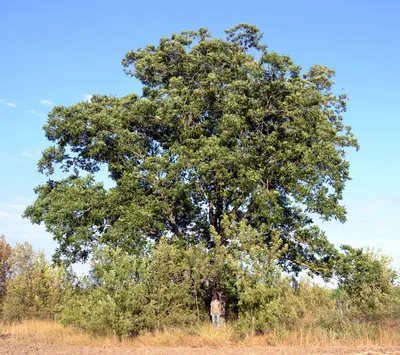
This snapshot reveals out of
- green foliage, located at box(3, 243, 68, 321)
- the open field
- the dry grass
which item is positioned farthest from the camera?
green foliage, located at box(3, 243, 68, 321)

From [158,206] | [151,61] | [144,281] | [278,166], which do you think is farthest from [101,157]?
[278,166]

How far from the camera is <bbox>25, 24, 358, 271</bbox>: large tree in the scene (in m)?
17.2

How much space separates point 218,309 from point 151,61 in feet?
37.6

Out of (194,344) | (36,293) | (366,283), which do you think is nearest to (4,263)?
(36,293)

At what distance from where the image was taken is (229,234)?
53.2 feet

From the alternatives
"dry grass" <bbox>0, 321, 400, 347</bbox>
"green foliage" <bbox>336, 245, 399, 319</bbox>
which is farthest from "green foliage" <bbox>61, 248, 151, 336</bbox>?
"green foliage" <bbox>336, 245, 399, 319</bbox>

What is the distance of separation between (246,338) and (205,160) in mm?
6673

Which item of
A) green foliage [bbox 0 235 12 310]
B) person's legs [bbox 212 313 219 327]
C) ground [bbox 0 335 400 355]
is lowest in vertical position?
ground [bbox 0 335 400 355]

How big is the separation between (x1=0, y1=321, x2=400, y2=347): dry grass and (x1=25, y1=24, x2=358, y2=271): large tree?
358cm

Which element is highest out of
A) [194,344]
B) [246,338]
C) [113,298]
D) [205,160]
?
[205,160]

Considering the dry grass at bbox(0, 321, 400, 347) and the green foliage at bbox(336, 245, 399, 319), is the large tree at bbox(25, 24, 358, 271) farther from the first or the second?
the dry grass at bbox(0, 321, 400, 347)

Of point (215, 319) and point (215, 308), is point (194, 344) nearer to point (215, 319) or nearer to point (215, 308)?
point (215, 319)

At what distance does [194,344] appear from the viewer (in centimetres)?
1420

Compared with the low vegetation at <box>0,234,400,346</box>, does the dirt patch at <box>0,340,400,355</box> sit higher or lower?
lower
